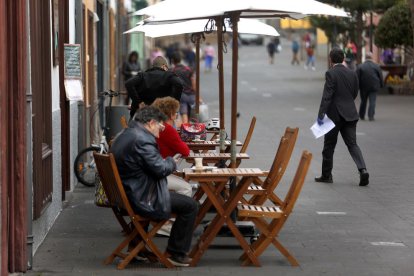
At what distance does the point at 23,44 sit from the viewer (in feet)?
28.9

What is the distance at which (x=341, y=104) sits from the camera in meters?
14.9

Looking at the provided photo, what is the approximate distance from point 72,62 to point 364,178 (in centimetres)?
401

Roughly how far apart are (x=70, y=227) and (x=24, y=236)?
8.42 ft

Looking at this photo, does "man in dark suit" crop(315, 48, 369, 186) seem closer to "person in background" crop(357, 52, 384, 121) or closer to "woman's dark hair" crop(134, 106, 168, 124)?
"woman's dark hair" crop(134, 106, 168, 124)

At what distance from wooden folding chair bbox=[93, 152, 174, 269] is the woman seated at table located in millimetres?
939

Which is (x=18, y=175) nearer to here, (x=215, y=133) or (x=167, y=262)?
(x=167, y=262)

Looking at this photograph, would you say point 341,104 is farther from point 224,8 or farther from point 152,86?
point 224,8

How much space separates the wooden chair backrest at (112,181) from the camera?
874cm

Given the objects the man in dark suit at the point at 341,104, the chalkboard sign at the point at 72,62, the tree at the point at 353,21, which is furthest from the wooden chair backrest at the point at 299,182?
the tree at the point at 353,21

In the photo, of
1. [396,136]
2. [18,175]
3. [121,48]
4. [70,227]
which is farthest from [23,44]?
[121,48]

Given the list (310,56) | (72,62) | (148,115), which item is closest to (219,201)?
(148,115)

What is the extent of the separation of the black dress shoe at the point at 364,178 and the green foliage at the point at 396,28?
24.0m

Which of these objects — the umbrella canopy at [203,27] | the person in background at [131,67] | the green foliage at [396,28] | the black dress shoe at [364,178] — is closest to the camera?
the umbrella canopy at [203,27]

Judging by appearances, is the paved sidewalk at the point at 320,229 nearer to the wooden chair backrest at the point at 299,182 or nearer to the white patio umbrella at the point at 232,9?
the wooden chair backrest at the point at 299,182
